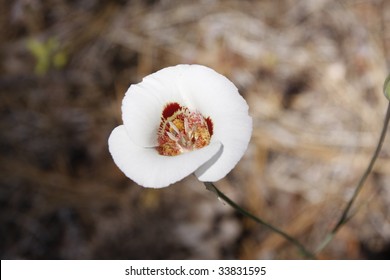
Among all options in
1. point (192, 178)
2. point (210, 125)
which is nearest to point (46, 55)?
point (192, 178)

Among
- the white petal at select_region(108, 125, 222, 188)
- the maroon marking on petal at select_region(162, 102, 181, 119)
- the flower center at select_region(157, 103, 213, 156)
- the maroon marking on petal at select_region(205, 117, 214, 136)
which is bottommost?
the white petal at select_region(108, 125, 222, 188)

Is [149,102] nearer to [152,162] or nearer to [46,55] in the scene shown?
[152,162]

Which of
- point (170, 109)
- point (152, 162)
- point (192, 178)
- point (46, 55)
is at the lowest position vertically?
point (152, 162)

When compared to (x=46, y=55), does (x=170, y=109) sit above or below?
below

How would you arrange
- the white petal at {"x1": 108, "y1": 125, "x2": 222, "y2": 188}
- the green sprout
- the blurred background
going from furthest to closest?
the green sprout
the blurred background
the white petal at {"x1": 108, "y1": 125, "x2": 222, "y2": 188}

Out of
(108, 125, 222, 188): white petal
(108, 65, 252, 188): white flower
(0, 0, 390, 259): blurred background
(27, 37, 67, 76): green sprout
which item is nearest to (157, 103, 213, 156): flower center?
(108, 65, 252, 188): white flower

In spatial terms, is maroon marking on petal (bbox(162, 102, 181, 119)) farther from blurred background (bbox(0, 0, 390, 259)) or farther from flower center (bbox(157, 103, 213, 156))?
blurred background (bbox(0, 0, 390, 259))

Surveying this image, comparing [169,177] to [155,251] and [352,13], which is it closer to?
[155,251]
